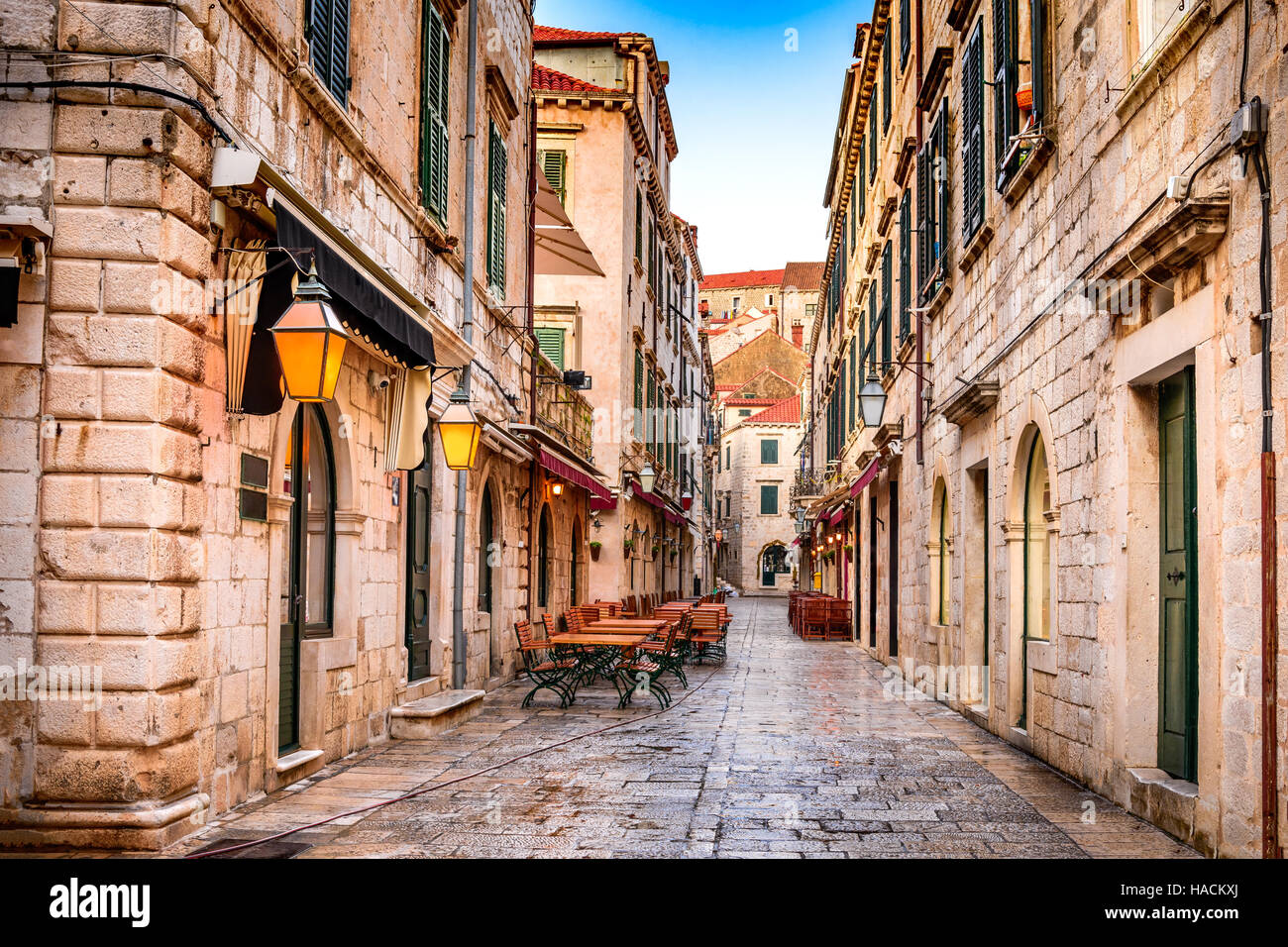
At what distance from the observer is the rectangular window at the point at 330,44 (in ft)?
25.0

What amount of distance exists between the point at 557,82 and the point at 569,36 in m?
1.71

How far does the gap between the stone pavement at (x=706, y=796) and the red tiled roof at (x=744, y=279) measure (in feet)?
269

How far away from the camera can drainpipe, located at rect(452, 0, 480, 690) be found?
1184cm

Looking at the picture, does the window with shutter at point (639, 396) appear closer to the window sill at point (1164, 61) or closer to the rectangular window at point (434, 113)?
the rectangular window at point (434, 113)

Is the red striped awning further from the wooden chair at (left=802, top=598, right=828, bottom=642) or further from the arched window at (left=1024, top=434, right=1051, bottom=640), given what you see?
the wooden chair at (left=802, top=598, right=828, bottom=642)

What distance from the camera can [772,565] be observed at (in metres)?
63.8

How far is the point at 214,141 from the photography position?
19.8ft

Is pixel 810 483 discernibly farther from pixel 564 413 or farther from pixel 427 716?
pixel 427 716

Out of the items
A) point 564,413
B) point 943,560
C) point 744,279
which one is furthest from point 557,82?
point 744,279

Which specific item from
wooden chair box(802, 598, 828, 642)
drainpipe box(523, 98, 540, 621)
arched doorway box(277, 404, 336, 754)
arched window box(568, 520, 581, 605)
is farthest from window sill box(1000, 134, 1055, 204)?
wooden chair box(802, 598, 828, 642)

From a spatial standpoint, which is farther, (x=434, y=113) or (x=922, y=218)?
(x=922, y=218)

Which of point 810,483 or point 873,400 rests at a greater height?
point 873,400

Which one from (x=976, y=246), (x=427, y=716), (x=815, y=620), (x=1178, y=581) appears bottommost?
(x=815, y=620)
